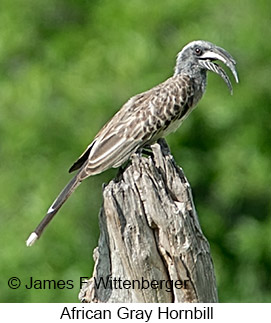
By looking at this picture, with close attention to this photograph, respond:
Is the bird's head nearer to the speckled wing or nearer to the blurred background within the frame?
the speckled wing

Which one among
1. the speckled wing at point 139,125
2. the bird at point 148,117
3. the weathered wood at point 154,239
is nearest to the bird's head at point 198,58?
the bird at point 148,117

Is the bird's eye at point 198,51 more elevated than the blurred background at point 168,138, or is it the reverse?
the blurred background at point 168,138

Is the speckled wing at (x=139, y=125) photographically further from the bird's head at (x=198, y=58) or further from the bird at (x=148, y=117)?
the bird's head at (x=198, y=58)

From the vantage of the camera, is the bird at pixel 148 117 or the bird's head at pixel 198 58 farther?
the bird's head at pixel 198 58

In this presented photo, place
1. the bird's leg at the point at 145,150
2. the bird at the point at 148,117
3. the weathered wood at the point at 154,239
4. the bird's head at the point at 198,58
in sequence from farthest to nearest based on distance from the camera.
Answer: the bird's head at the point at 198,58
the bird's leg at the point at 145,150
the bird at the point at 148,117
the weathered wood at the point at 154,239

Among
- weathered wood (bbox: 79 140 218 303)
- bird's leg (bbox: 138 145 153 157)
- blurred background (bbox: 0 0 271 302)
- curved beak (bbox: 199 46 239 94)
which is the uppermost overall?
blurred background (bbox: 0 0 271 302)

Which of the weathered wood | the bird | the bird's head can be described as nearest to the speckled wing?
the bird

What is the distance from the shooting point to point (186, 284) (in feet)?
21.2

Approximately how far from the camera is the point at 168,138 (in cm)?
1227

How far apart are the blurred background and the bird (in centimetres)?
370

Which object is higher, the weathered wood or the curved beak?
the curved beak

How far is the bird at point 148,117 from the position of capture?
296 inches

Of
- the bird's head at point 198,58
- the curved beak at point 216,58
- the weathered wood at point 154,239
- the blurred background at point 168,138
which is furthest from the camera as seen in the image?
the blurred background at point 168,138

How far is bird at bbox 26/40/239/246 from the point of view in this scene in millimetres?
7523
